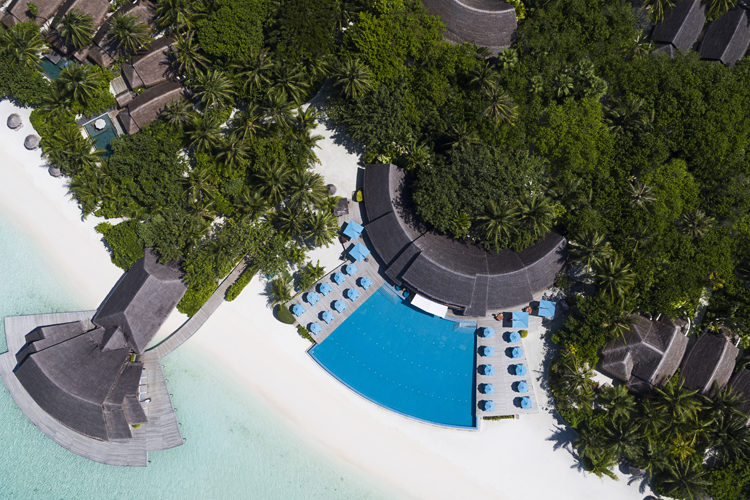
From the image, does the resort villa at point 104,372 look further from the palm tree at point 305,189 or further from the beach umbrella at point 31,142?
the beach umbrella at point 31,142

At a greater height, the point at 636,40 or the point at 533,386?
the point at 636,40

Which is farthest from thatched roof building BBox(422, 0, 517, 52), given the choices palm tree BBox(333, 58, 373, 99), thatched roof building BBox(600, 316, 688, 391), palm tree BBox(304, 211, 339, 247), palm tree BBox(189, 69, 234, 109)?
thatched roof building BBox(600, 316, 688, 391)

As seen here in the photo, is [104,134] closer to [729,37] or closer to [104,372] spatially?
[104,372]

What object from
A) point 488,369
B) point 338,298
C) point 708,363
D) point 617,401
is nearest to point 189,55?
point 338,298

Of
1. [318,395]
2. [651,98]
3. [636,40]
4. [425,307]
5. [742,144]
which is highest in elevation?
[636,40]

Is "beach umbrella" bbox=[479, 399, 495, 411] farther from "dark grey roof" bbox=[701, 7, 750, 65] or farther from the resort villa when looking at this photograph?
"dark grey roof" bbox=[701, 7, 750, 65]

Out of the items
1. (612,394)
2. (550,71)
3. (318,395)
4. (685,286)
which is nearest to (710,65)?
(550,71)

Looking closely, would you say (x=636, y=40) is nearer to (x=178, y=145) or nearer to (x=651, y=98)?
(x=651, y=98)
